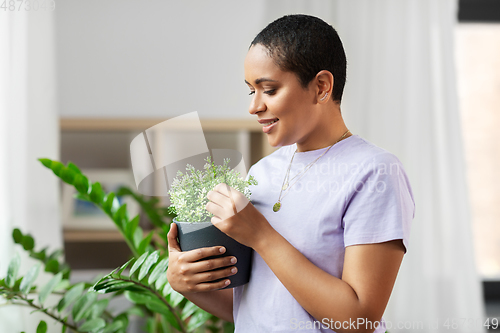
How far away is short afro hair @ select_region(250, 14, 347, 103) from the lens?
0.60 meters

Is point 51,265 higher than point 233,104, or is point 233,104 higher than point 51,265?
point 233,104

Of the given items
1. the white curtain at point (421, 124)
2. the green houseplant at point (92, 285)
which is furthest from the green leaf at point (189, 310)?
the white curtain at point (421, 124)

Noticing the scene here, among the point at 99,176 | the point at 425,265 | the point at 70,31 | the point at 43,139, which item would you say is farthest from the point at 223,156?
the point at 70,31

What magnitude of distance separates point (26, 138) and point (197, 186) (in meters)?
0.99

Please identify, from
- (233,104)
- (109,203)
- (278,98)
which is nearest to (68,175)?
(109,203)

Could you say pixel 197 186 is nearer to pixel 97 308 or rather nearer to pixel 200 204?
pixel 200 204

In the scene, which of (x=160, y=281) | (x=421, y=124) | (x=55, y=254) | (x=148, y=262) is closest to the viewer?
(x=148, y=262)

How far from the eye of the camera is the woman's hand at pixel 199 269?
2.04 feet

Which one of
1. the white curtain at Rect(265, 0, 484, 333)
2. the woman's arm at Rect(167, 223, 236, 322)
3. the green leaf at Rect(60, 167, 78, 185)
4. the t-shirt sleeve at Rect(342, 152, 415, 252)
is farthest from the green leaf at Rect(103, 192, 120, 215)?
the white curtain at Rect(265, 0, 484, 333)

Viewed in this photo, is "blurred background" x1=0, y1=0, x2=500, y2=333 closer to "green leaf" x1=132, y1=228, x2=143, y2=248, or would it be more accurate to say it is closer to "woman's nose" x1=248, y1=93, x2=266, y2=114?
"green leaf" x1=132, y1=228, x2=143, y2=248

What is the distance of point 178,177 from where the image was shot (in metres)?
0.62

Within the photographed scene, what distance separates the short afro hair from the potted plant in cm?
17

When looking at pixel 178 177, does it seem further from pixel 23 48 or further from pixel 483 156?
pixel 483 156

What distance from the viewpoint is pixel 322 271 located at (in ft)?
1.90
